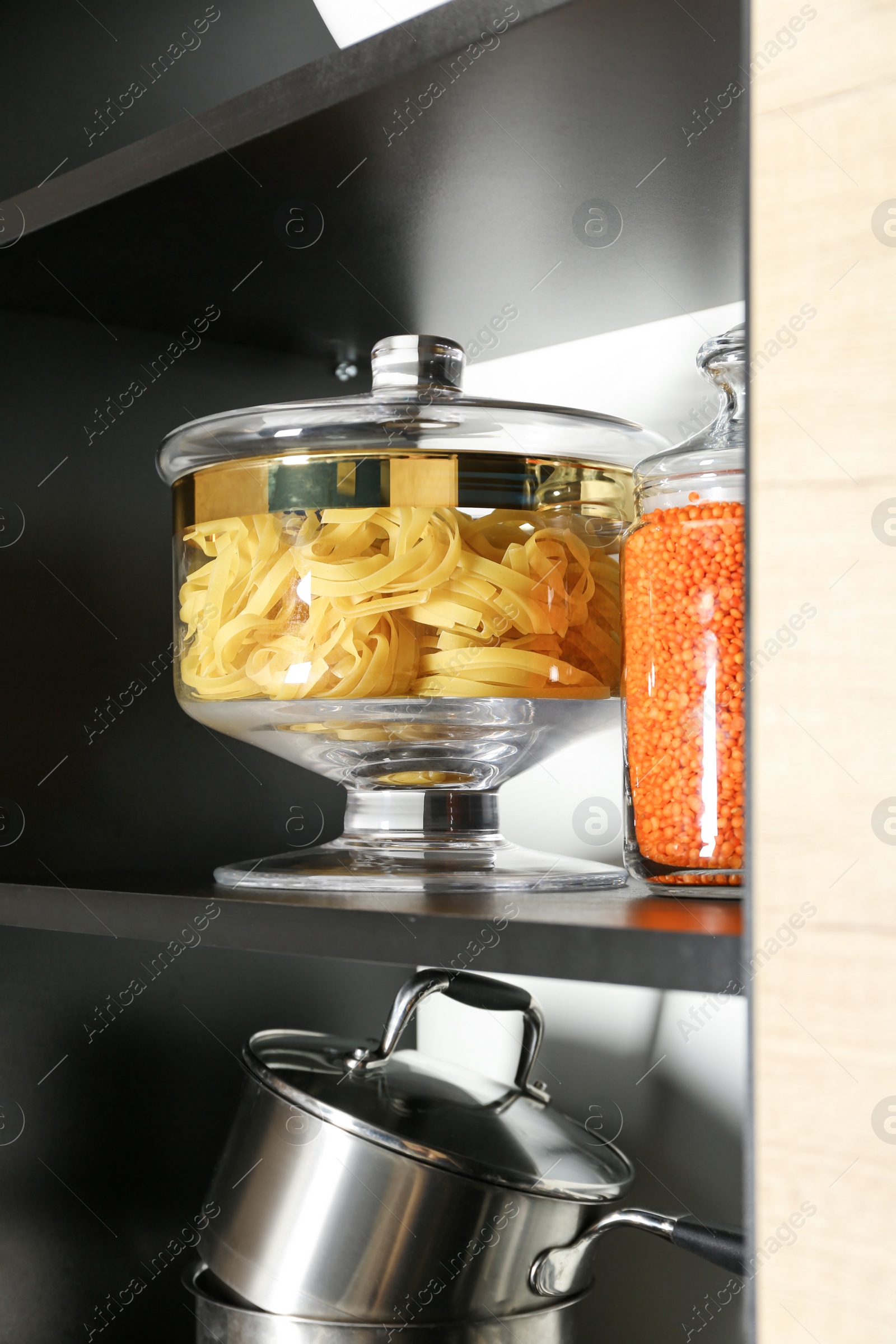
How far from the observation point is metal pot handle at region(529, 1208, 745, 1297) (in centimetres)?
55

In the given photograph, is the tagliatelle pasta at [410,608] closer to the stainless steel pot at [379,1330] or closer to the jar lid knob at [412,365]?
the jar lid knob at [412,365]

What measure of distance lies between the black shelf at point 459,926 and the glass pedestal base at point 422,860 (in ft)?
0.08

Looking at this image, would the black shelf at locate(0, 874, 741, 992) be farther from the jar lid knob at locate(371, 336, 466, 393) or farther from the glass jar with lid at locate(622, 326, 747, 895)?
the jar lid knob at locate(371, 336, 466, 393)

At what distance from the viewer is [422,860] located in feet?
2.00

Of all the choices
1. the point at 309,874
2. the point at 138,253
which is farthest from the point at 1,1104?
the point at 138,253

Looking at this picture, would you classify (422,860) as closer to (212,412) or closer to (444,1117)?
(444,1117)

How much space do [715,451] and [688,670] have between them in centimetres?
11

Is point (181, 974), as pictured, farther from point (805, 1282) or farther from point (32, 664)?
point (805, 1282)

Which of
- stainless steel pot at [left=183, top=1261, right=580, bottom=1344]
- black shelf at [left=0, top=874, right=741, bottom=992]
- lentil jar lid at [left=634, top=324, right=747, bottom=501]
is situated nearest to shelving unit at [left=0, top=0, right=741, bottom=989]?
black shelf at [left=0, top=874, right=741, bottom=992]

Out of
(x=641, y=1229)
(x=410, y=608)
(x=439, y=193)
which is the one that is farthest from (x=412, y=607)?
(x=641, y=1229)

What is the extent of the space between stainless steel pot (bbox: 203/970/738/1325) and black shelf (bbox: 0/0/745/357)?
458mm

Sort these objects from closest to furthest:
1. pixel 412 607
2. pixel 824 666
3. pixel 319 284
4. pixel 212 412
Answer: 1. pixel 824 666
2. pixel 412 607
3. pixel 319 284
4. pixel 212 412

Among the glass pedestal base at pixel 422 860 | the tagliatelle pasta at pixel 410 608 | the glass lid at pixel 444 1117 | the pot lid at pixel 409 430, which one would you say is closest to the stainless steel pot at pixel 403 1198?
the glass lid at pixel 444 1117

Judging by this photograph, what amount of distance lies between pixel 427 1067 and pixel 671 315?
55 cm
